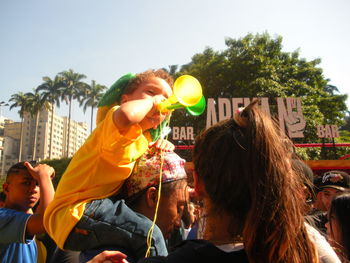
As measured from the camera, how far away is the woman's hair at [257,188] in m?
0.95

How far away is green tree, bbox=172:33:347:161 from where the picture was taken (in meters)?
18.8

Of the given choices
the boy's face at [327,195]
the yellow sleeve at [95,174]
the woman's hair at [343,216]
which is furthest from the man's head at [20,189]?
the boy's face at [327,195]

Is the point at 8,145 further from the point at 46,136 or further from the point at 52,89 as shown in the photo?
the point at 52,89

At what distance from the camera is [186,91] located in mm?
1683

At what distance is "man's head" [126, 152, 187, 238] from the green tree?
16833 mm

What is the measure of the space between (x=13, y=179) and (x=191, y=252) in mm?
2239

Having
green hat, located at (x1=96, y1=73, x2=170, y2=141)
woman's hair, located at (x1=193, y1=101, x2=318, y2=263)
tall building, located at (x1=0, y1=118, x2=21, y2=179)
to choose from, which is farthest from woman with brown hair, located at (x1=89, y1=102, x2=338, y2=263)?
tall building, located at (x1=0, y1=118, x2=21, y2=179)

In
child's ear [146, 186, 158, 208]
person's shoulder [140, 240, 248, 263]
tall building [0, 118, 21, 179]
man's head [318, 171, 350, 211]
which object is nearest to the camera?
person's shoulder [140, 240, 248, 263]

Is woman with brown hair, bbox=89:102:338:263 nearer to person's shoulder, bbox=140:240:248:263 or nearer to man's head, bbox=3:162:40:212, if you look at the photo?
person's shoulder, bbox=140:240:248:263

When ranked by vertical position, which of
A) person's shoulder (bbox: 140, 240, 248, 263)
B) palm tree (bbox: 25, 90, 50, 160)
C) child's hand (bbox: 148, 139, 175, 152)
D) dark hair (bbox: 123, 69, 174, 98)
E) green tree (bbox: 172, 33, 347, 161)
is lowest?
person's shoulder (bbox: 140, 240, 248, 263)

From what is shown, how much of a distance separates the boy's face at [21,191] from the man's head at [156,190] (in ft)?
4.51

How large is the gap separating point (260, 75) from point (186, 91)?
60.7 ft

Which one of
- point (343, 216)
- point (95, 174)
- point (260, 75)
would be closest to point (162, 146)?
point (95, 174)

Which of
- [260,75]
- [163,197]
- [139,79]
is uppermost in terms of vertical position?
[260,75]
